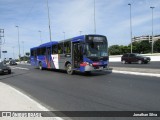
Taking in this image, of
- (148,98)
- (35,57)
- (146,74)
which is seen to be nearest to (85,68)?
(146,74)

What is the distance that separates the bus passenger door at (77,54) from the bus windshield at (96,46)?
75cm

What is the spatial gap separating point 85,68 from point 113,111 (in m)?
11.6

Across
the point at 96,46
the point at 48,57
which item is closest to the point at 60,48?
the point at 48,57

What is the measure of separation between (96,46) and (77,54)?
67.1 inches

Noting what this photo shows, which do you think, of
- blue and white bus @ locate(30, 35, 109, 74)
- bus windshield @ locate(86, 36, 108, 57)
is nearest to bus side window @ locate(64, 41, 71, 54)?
blue and white bus @ locate(30, 35, 109, 74)

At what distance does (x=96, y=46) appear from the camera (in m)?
20.0

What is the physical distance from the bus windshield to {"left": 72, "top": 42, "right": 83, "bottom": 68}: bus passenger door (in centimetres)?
75

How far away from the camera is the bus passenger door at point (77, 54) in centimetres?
2016

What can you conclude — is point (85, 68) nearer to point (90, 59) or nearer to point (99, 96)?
point (90, 59)

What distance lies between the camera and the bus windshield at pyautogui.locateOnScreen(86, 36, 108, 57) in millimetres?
19661

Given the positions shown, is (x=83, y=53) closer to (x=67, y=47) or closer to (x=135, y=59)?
(x=67, y=47)

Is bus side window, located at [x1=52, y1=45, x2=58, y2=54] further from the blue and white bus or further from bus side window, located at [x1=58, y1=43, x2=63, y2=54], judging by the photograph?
bus side window, located at [x1=58, y1=43, x2=63, y2=54]

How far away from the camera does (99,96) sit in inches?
428

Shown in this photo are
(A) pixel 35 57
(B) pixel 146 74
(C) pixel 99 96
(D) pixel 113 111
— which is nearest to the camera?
(D) pixel 113 111
